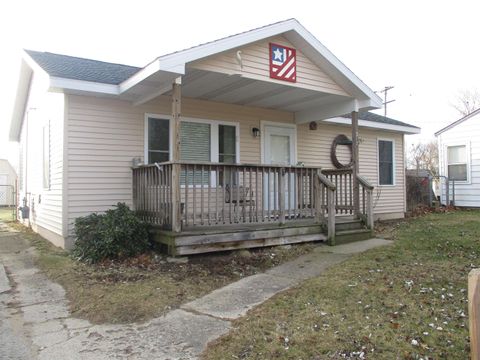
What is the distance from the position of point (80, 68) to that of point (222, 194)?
4.03 meters

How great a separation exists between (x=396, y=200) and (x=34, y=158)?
1074cm

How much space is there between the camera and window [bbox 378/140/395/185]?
12.9 m

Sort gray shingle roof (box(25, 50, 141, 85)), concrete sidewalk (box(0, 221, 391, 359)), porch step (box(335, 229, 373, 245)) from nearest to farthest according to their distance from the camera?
concrete sidewalk (box(0, 221, 391, 359)) < gray shingle roof (box(25, 50, 141, 85)) < porch step (box(335, 229, 373, 245))

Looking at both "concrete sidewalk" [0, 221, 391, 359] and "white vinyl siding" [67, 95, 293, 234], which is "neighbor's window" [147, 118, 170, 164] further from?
"concrete sidewalk" [0, 221, 391, 359]

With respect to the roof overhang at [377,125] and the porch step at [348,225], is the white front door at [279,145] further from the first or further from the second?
the porch step at [348,225]

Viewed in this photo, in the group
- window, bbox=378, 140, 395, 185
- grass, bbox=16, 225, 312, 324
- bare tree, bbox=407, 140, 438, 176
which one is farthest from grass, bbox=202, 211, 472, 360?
bare tree, bbox=407, 140, 438, 176

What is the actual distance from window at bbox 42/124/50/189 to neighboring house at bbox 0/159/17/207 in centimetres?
2243

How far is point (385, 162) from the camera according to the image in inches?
516

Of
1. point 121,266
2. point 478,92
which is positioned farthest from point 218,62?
point 478,92

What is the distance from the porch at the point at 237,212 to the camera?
266 inches

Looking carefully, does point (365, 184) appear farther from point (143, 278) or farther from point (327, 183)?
point (143, 278)

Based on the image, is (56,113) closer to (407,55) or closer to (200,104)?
(200,104)

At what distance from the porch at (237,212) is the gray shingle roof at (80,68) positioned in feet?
6.28

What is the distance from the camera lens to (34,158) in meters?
11.5
